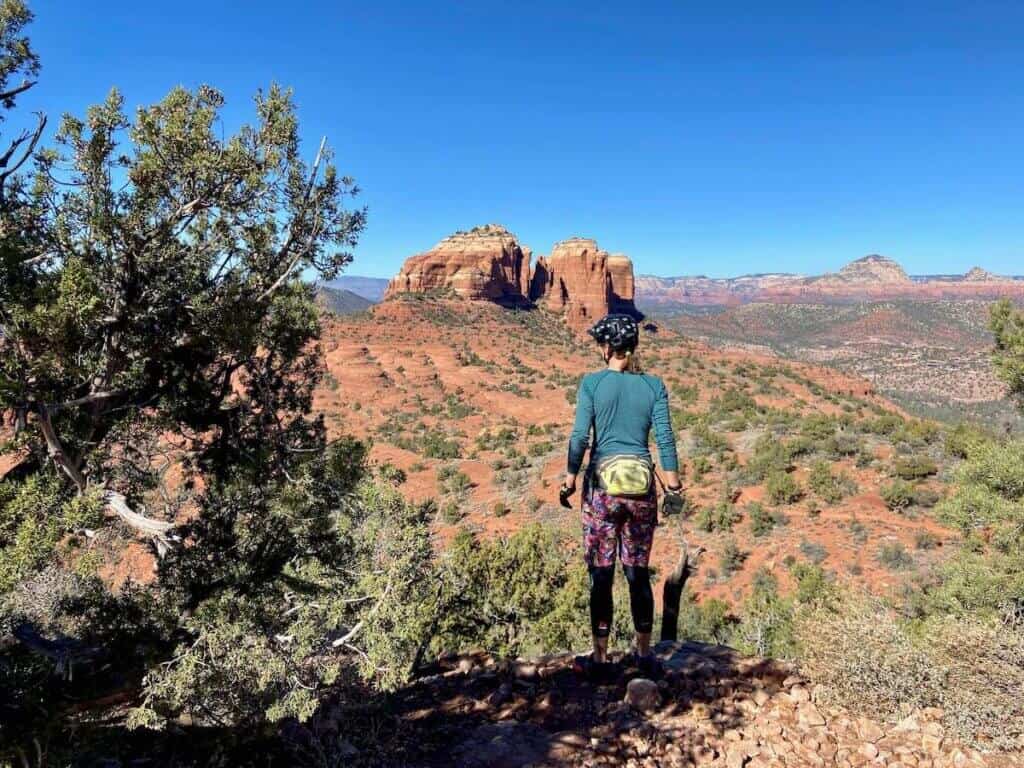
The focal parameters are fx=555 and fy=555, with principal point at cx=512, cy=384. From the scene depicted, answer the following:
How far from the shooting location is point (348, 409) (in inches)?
1619

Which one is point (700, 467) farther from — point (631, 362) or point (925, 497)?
point (631, 362)

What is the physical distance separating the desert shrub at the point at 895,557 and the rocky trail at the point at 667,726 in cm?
1229

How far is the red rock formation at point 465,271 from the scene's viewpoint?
80.9m

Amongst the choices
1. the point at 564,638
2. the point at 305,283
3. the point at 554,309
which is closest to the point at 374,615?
the point at 305,283

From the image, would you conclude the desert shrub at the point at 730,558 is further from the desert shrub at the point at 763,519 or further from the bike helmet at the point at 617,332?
the bike helmet at the point at 617,332

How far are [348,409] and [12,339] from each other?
38.6m

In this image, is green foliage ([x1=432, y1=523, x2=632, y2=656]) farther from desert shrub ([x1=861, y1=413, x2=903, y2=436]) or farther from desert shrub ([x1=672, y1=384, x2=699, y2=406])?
desert shrub ([x1=672, y1=384, x2=699, y2=406])

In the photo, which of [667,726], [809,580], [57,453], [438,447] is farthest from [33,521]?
[438,447]

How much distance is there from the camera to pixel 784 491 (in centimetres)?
1877

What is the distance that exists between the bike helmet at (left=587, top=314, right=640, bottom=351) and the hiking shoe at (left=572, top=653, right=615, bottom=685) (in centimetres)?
248

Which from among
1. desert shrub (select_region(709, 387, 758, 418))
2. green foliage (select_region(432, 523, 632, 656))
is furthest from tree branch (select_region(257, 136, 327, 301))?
desert shrub (select_region(709, 387, 758, 418))

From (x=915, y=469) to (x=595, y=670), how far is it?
739 inches

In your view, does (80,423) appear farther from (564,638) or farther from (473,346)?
(473,346)

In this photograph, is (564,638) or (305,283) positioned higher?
(305,283)
